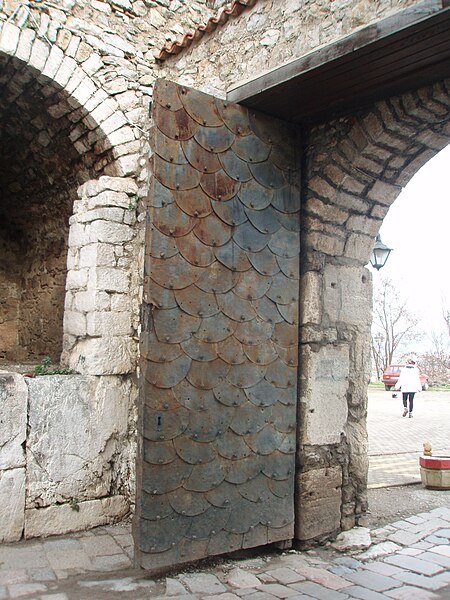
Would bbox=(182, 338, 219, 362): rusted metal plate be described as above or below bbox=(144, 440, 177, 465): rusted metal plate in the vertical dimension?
above

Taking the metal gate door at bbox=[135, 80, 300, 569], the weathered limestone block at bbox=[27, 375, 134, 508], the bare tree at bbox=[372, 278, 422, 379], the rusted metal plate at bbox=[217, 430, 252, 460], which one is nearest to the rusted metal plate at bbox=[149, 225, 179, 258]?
the metal gate door at bbox=[135, 80, 300, 569]

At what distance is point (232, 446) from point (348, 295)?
4.40 feet

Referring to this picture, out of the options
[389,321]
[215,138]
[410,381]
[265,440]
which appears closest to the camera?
[215,138]

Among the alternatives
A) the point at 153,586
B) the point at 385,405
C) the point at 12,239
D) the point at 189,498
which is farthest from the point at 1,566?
the point at 385,405

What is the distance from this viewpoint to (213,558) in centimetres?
332

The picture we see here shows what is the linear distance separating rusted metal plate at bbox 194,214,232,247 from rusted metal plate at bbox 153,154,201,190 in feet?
0.68

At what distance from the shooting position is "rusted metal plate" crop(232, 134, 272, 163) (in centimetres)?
339

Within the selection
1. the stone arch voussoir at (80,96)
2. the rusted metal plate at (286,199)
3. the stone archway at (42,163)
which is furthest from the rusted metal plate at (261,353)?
the stone arch voussoir at (80,96)

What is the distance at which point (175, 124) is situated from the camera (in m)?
3.17

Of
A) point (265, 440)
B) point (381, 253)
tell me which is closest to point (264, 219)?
point (265, 440)

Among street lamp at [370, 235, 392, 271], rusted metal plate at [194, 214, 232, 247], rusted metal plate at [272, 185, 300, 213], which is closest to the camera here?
rusted metal plate at [194, 214, 232, 247]

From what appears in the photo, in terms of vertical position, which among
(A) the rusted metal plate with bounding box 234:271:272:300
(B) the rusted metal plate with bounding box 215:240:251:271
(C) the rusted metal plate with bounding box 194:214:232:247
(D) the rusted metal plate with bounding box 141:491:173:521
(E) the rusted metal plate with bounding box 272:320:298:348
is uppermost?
(C) the rusted metal plate with bounding box 194:214:232:247

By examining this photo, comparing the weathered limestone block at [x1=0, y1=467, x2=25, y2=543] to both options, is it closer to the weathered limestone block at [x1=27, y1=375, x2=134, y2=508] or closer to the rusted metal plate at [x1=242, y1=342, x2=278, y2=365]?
the weathered limestone block at [x1=27, y1=375, x2=134, y2=508]

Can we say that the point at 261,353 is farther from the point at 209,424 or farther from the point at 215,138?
the point at 215,138
